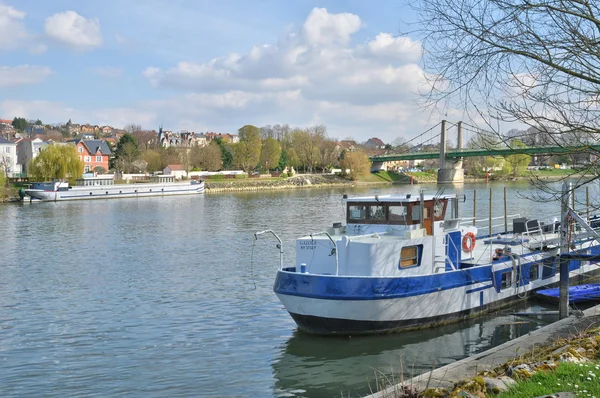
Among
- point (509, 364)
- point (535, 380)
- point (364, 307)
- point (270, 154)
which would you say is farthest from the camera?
point (270, 154)

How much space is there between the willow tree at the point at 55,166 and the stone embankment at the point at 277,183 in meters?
18.4

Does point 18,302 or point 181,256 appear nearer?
point 18,302

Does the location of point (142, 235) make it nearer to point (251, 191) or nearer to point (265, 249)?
point (265, 249)

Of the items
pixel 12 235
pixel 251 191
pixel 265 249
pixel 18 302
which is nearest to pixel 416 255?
pixel 18 302

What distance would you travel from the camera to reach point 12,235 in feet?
121

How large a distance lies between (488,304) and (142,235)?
24465 millimetres

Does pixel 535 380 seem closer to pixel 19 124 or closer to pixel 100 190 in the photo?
pixel 100 190

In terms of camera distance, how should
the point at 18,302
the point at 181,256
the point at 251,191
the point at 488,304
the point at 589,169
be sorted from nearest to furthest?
the point at 589,169 → the point at 488,304 → the point at 18,302 → the point at 181,256 → the point at 251,191

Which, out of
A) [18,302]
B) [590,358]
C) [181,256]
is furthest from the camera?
[181,256]

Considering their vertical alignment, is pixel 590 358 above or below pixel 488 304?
above

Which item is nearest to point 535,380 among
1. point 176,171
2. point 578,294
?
point 578,294

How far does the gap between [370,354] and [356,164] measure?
9607 centimetres

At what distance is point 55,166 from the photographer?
78250 millimetres

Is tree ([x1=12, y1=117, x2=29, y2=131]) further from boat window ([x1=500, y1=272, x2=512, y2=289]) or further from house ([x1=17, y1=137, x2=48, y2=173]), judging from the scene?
boat window ([x1=500, y1=272, x2=512, y2=289])
